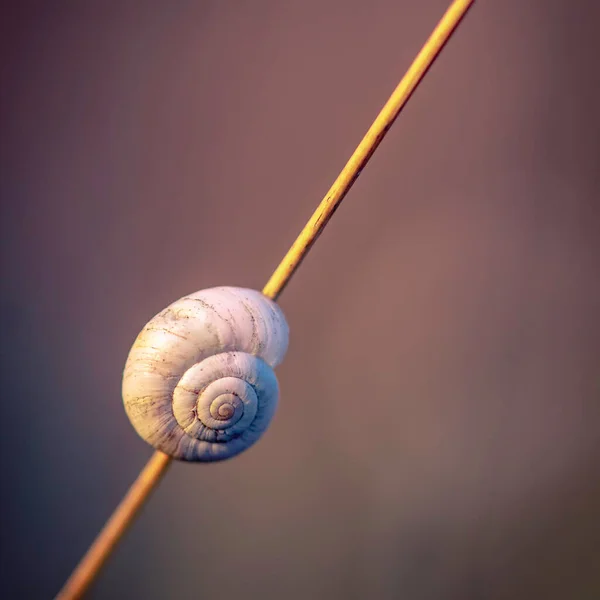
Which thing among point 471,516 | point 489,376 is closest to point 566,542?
point 471,516

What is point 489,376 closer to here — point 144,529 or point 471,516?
point 471,516

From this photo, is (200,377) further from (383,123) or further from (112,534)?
(383,123)

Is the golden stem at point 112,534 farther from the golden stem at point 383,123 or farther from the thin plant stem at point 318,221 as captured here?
the golden stem at point 383,123

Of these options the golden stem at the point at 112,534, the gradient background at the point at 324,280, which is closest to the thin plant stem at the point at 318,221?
the golden stem at the point at 112,534

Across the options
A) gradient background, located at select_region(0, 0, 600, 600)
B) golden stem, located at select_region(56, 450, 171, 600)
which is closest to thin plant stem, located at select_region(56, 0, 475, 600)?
golden stem, located at select_region(56, 450, 171, 600)

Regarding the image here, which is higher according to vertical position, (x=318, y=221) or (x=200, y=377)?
(x=318, y=221)

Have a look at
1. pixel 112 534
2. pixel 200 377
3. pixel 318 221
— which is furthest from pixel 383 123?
pixel 112 534
